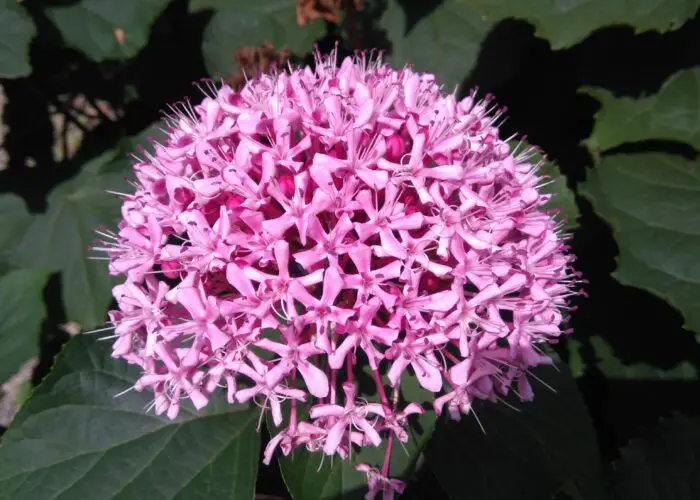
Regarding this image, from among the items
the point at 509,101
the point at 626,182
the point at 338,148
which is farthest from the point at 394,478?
the point at 509,101

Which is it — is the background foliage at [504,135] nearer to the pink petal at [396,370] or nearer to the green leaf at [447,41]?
the green leaf at [447,41]

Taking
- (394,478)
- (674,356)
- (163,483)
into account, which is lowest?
(163,483)

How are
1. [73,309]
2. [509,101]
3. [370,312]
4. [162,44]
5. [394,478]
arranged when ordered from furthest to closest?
1. [162,44]
2. [509,101]
3. [73,309]
4. [394,478]
5. [370,312]

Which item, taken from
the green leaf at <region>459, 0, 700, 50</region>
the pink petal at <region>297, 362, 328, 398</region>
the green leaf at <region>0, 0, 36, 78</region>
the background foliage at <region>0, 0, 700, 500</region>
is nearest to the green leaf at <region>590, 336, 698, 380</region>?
the background foliage at <region>0, 0, 700, 500</region>

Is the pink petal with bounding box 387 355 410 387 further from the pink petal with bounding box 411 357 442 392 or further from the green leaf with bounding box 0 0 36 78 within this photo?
the green leaf with bounding box 0 0 36 78

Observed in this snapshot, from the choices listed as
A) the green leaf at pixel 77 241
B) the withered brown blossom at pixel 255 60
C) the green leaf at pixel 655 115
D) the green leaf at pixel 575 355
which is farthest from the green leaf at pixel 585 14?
the green leaf at pixel 77 241

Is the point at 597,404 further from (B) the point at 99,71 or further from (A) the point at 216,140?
(B) the point at 99,71
